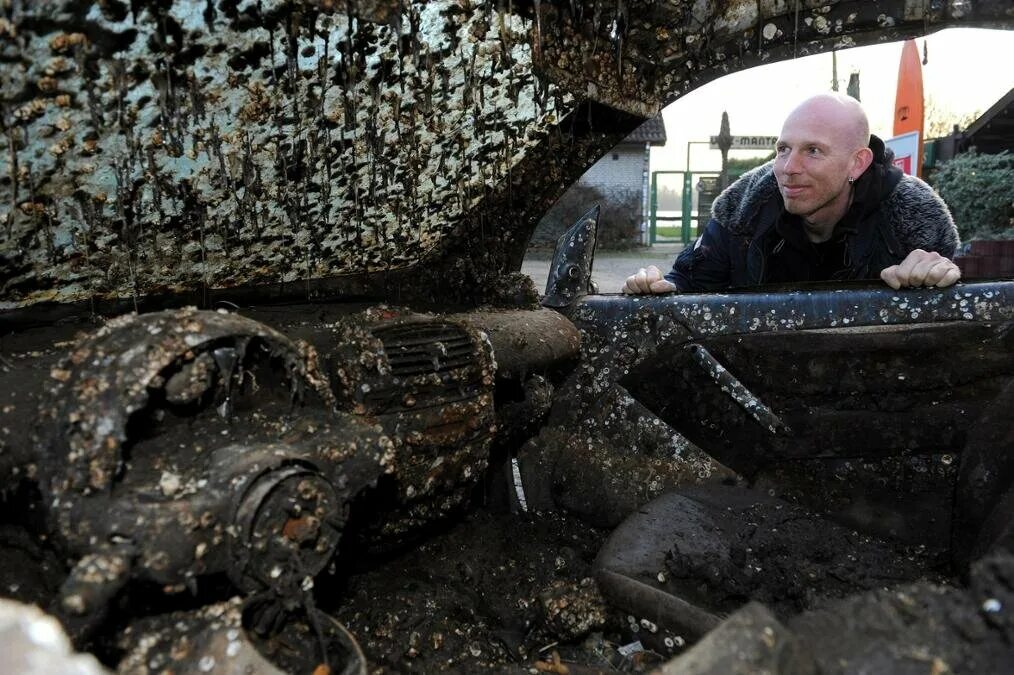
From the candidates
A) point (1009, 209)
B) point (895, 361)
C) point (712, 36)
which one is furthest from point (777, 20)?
point (1009, 209)

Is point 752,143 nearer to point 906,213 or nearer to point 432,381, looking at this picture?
point 906,213

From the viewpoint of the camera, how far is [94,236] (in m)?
1.71

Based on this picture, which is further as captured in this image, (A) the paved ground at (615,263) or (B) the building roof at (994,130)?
(A) the paved ground at (615,263)

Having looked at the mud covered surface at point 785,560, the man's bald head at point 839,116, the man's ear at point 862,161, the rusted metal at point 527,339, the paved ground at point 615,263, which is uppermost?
the man's bald head at point 839,116

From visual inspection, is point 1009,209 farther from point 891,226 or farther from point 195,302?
point 195,302

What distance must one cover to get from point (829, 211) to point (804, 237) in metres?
0.14

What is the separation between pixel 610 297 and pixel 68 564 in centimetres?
198

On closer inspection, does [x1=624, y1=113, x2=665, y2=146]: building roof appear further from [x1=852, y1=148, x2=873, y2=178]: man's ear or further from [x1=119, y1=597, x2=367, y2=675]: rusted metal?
[x1=119, y1=597, x2=367, y2=675]: rusted metal

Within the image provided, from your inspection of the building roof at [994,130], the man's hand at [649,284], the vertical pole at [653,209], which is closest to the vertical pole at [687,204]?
the vertical pole at [653,209]

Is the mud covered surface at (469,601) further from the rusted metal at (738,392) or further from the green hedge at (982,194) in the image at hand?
the green hedge at (982,194)

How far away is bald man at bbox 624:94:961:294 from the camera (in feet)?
9.00

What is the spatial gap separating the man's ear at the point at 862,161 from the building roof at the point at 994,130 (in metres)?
10.2

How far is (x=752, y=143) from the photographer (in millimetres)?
22656

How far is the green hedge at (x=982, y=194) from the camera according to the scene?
10602 mm
